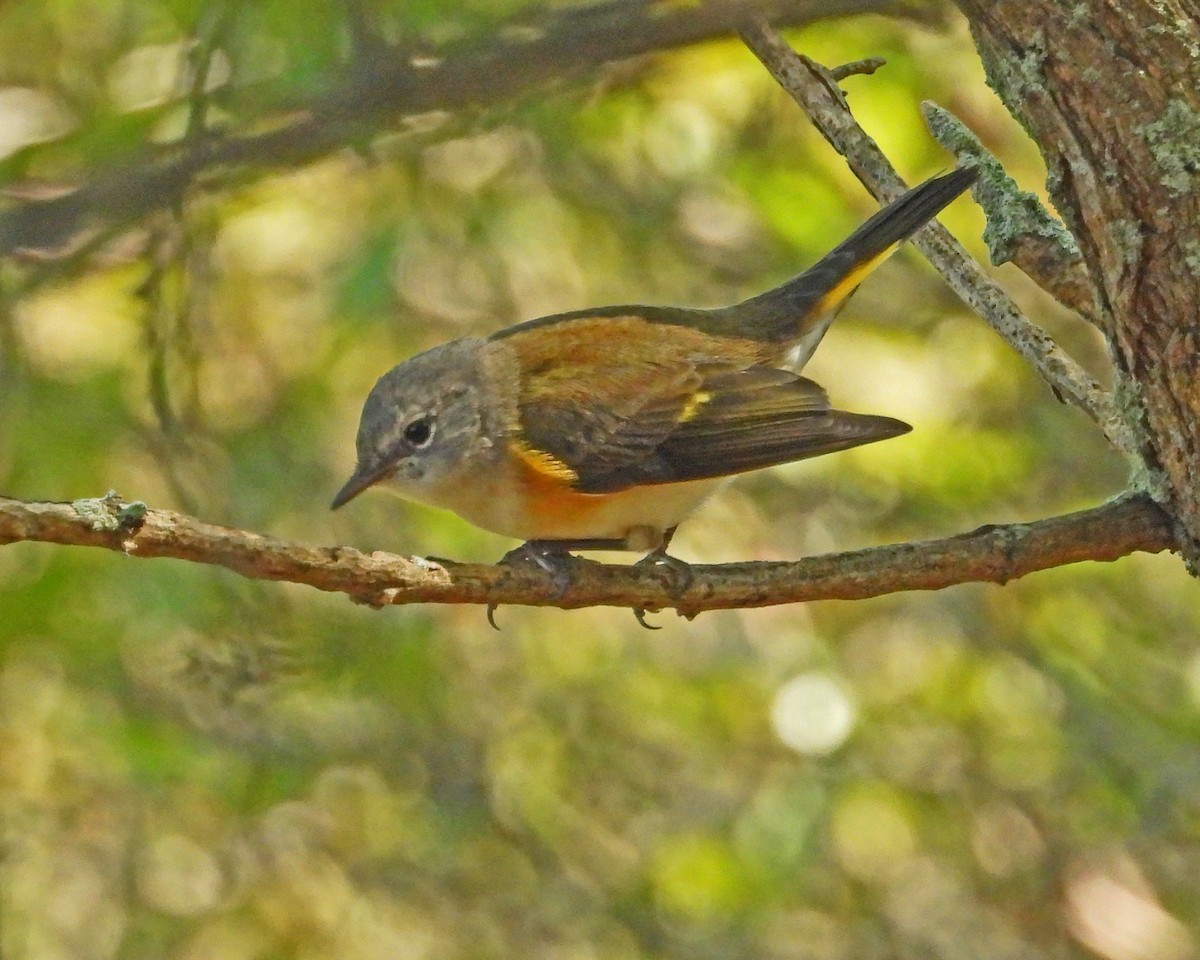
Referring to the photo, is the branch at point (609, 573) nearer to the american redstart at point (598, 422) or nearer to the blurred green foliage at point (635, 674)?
the american redstart at point (598, 422)

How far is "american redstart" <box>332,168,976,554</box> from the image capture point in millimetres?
4387

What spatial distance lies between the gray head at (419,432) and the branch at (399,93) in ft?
8.49

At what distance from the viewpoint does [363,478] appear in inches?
177

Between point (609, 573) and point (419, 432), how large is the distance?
1.38m

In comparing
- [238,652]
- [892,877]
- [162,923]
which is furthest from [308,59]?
[892,877]

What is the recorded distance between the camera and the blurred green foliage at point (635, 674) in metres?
5.82

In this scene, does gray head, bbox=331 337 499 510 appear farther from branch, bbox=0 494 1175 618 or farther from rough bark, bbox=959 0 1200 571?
rough bark, bbox=959 0 1200 571

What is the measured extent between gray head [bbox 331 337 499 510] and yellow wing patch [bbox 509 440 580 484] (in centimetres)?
11

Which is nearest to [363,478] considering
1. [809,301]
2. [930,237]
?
[809,301]

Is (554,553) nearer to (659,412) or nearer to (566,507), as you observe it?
(566,507)

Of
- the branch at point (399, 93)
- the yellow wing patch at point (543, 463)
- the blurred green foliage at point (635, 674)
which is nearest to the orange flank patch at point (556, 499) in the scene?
the yellow wing patch at point (543, 463)

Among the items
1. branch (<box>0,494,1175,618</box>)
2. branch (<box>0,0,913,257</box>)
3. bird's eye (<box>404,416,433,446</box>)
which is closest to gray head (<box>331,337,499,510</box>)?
bird's eye (<box>404,416,433,446</box>)

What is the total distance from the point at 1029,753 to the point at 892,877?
34.1 inches

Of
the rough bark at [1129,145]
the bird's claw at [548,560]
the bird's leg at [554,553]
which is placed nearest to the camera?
the rough bark at [1129,145]
